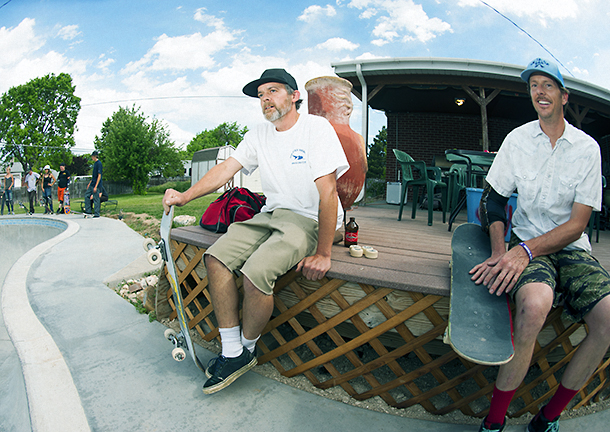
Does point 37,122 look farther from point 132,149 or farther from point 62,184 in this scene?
point 62,184

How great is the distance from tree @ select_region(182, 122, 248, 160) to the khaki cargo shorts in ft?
183

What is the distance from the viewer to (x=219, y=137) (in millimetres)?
56125

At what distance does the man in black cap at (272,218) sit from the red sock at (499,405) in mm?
818

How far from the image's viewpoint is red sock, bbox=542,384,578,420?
1266 millimetres

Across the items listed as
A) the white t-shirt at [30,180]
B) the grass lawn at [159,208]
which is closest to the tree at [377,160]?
the grass lawn at [159,208]

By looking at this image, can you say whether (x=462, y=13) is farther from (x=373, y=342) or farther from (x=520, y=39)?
(x=373, y=342)

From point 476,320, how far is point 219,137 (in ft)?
192

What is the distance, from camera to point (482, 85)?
23.7ft

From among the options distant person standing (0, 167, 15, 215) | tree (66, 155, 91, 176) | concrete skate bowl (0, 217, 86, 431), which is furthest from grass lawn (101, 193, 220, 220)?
tree (66, 155, 91, 176)

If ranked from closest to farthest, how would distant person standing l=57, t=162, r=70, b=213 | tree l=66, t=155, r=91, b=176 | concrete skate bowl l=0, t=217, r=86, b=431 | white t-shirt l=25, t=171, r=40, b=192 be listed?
concrete skate bowl l=0, t=217, r=86, b=431, distant person standing l=57, t=162, r=70, b=213, white t-shirt l=25, t=171, r=40, b=192, tree l=66, t=155, r=91, b=176

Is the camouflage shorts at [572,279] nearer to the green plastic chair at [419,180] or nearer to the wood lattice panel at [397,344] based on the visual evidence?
the wood lattice panel at [397,344]

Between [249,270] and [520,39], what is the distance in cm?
974

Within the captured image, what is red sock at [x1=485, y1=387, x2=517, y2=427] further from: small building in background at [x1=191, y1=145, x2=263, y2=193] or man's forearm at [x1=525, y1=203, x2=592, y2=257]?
small building in background at [x1=191, y1=145, x2=263, y2=193]

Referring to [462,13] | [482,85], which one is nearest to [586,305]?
[482,85]
